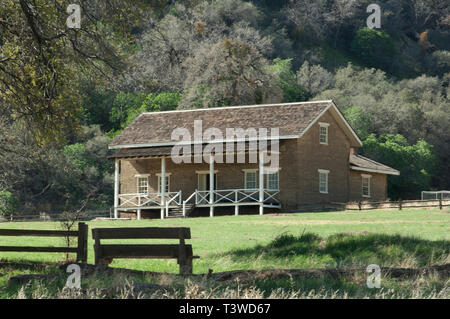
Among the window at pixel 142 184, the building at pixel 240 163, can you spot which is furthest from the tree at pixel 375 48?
the window at pixel 142 184

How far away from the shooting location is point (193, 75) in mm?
62188

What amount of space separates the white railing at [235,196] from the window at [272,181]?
1.14 feet

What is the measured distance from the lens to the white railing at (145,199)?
152ft

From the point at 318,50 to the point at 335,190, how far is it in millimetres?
67584

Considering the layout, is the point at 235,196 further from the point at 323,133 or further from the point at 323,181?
the point at 323,133

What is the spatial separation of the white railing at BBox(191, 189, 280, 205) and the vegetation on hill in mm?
8056

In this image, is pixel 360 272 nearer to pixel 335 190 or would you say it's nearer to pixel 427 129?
pixel 335 190

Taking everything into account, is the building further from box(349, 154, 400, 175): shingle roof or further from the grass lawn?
the grass lawn

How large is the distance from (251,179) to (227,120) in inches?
153

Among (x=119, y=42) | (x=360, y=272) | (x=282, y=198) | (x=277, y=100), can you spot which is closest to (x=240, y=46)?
(x=277, y=100)

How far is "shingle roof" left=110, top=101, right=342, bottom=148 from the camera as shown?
4459 centimetres

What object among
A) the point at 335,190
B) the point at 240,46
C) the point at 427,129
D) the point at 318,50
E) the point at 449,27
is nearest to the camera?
the point at 335,190

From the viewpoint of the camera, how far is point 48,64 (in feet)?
67.2
